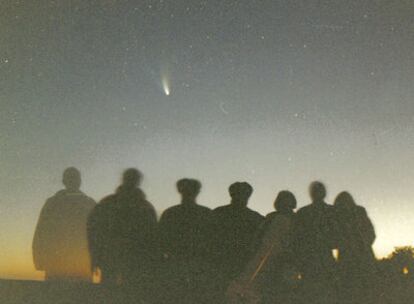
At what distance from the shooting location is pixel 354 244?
621 centimetres

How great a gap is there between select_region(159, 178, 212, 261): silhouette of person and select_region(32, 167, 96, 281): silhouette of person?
55.2 inches

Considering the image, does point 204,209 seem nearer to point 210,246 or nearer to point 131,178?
point 210,246

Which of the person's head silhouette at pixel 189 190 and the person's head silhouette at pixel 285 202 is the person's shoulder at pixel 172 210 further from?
the person's head silhouette at pixel 285 202

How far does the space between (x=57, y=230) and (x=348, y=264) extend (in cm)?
356

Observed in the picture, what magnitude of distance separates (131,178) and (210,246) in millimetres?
1201

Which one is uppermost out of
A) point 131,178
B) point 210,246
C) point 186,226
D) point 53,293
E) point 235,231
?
point 131,178

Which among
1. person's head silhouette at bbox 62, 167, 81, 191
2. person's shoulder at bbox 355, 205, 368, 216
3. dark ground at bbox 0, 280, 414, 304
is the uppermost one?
person's head silhouette at bbox 62, 167, 81, 191

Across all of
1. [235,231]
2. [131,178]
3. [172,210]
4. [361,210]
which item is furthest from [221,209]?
[361,210]

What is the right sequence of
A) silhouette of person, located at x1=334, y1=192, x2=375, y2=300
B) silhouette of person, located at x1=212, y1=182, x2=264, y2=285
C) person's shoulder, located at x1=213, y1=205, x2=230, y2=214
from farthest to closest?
silhouette of person, located at x1=334, y1=192, x2=375, y2=300 → person's shoulder, located at x1=213, y1=205, x2=230, y2=214 → silhouette of person, located at x1=212, y1=182, x2=264, y2=285

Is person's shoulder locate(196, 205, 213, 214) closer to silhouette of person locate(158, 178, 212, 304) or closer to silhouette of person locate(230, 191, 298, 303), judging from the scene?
silhouette of person locate(158, 178, 212, 304)

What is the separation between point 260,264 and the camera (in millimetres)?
4648

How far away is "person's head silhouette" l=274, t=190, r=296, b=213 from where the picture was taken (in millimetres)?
5508

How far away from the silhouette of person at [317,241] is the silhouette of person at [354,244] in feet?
0.44

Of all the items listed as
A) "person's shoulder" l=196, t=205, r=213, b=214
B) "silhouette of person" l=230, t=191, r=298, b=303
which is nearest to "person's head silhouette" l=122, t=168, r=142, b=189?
"person's shoulder" l=196, t=205, r=213, b=214
